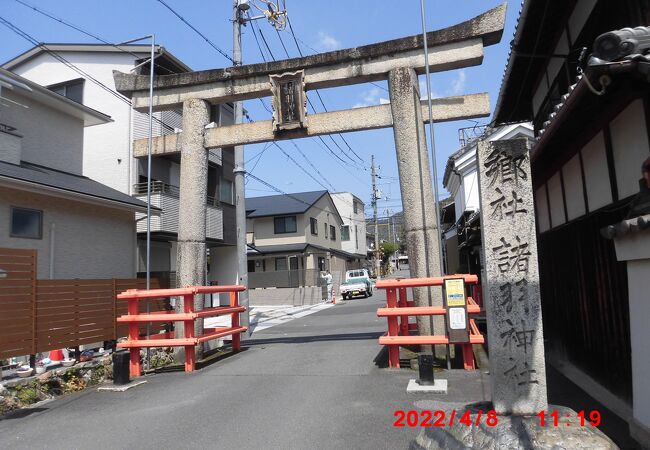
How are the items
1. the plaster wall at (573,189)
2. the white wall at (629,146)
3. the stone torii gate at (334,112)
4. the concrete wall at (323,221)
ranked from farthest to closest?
1. the concrete wall at (323,221)
2. the stone torii gate at (334,112)
3. the plaster wall at (573,189)
4. the white wall at (629,146)

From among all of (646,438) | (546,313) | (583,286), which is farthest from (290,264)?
(646,438)

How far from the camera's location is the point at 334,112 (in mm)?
10008

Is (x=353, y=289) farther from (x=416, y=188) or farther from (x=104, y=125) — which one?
(x=416, y=188)

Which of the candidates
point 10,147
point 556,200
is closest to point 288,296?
point 10,147

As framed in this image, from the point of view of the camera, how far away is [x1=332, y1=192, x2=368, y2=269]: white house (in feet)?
185

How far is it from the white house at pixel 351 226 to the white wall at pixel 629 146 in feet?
158

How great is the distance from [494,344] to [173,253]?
1883 cm

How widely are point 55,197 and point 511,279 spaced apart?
1250cm

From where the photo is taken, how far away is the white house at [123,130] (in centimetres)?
1855

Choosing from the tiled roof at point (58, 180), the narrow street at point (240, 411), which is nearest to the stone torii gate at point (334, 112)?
the narrow street at point (240, 411)

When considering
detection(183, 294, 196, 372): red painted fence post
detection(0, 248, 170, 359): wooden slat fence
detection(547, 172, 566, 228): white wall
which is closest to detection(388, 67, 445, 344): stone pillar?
detection(547, 172, 566, 228): white wall

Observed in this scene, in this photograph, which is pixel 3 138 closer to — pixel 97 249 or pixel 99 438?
pixel 97 249

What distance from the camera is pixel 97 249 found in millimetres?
14500
